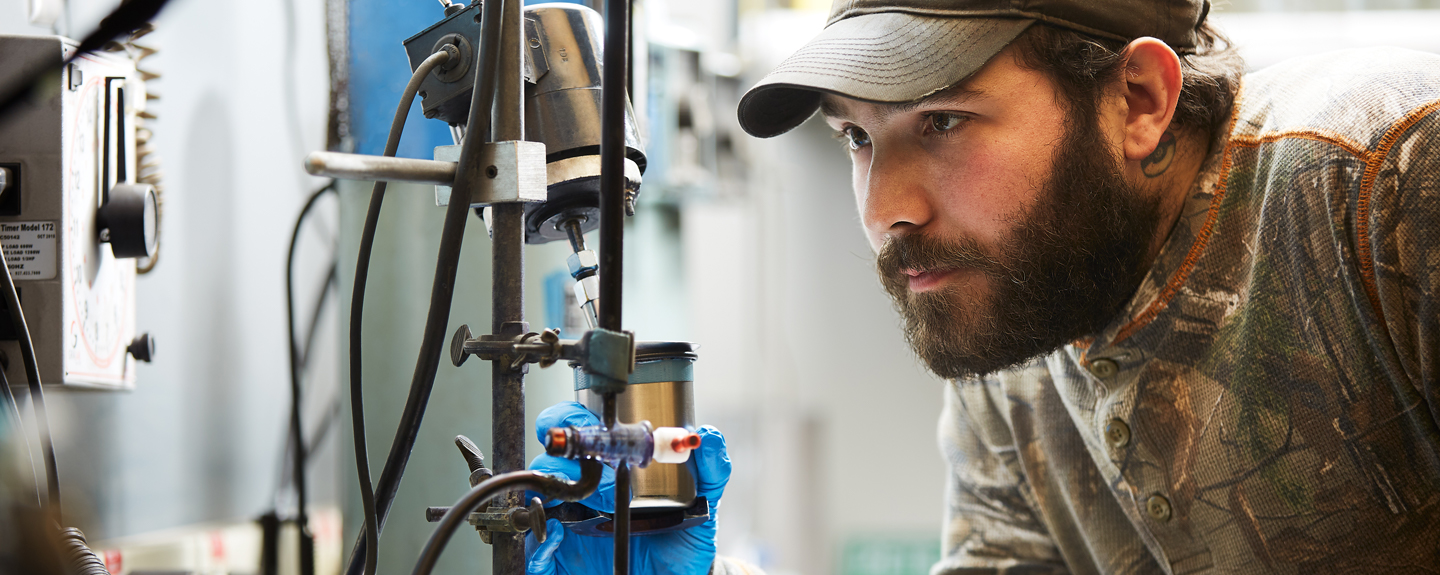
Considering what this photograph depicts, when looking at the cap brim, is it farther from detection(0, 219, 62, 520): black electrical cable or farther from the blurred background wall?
detection(0, 219, 62, 520): black electrical cable

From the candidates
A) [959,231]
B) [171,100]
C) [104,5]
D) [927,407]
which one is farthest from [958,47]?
[927,407]

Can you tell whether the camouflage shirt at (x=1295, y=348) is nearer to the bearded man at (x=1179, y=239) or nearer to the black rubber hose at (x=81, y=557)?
the bearded man at (x=1179, y=239)

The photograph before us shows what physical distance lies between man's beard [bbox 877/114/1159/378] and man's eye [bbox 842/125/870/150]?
Result: 13cm

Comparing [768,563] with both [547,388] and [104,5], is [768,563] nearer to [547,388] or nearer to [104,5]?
[547,388]

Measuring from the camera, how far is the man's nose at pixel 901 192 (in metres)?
0.96

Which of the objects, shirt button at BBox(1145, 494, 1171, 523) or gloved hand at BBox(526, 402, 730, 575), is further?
shirt button at BBox(1145, 494, 1171, 523)

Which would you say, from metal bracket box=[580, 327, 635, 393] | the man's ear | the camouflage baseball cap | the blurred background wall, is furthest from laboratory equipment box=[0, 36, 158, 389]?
the man's ear

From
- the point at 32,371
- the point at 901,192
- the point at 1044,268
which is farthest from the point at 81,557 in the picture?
the point at 1044,268

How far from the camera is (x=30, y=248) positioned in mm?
768

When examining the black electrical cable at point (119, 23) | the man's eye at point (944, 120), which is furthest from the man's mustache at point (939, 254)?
the black electrical cable at point (119, 23)

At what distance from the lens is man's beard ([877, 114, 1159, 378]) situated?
0.98 metres

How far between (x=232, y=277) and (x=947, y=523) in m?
Answer: 1.21

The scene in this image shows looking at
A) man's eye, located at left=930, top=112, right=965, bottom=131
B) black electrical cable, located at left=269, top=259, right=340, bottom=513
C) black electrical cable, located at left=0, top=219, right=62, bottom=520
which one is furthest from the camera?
black electrical cable, located at left=269, top=259, right=340, bottom=513

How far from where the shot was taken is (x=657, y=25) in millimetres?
2535
